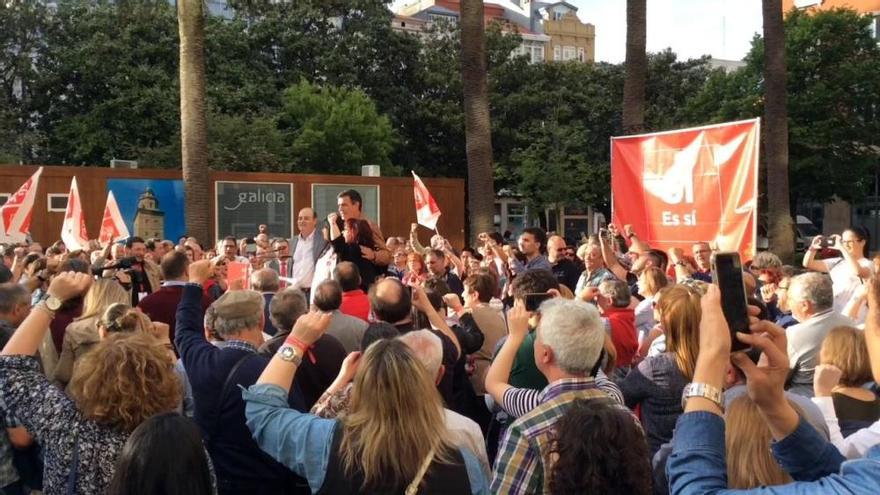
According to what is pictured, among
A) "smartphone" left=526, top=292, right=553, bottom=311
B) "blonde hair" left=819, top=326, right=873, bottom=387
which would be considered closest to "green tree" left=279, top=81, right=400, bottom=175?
"smartphone" left=526, top=292, right=553, bottom=311

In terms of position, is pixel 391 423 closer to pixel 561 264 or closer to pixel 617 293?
pixel 617 293

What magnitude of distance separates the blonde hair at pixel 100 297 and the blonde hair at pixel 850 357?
12.9 feet

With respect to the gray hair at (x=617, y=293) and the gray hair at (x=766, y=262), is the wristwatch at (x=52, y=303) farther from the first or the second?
the gray hair at (x=766, y=262)

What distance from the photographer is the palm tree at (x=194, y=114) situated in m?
16.0

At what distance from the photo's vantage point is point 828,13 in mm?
35969

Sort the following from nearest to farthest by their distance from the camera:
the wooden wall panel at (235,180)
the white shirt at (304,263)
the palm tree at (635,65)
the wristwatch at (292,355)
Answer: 1. the wristwatch at (292,355)
2. the white shirt at (304,263)
3. the palm tree at (635,65)
4. the wooden wall panel at (235,180)

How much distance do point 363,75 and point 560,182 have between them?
407 inches

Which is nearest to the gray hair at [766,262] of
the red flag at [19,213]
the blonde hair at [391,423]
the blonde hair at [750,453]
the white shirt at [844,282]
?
the white shirt at [844,282]

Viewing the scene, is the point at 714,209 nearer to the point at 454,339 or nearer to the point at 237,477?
the point at 454,339

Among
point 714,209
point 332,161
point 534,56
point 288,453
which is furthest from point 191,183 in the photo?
point 534,56

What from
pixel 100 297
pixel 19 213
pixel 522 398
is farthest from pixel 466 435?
pixel 19 213

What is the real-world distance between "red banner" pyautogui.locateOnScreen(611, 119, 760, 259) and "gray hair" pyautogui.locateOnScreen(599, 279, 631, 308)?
115 inches

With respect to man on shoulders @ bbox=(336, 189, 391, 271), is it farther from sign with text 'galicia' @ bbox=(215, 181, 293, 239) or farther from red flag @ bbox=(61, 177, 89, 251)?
sign with text 'galicia' @ bbox=(215, 181, 293, 239)

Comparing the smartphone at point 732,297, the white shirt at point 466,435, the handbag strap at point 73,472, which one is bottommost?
the handbag strap at point 73,472
